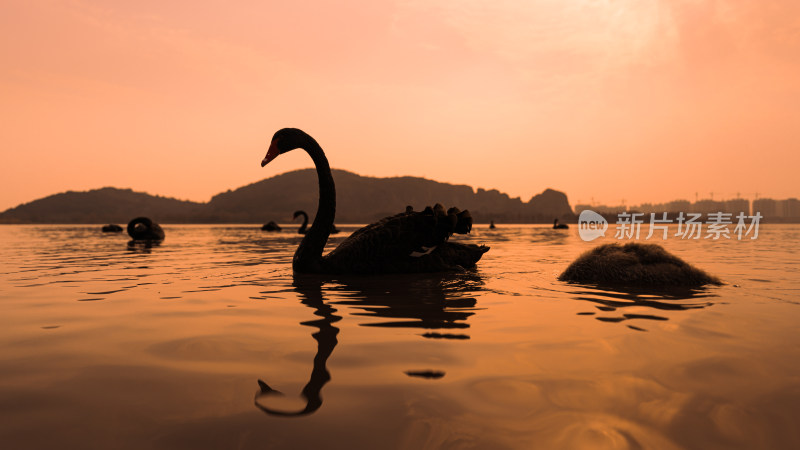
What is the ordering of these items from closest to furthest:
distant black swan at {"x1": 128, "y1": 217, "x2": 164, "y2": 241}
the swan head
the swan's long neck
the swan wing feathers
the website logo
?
the swan wing feathers, the swan's long neck, the swan head, the website logo, distant black swan at {"x1": 128, "y1": 217, "x2": 164, "y2": 241}

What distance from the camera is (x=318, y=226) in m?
8.32

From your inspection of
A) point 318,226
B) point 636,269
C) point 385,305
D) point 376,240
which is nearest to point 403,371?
point 385,305

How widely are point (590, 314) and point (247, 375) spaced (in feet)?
10.7

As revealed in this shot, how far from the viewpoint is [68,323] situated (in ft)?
14.6

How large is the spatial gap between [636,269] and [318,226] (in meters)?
4.96

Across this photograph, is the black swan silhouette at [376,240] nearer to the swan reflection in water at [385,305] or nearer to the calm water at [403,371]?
the swan reflection in water at [385,305]

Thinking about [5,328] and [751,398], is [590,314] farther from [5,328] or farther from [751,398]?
[5,328]

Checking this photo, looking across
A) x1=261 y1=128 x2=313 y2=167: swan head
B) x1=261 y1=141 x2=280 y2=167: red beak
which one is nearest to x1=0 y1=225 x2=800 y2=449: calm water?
x1=261 y1=141 x2=280 y2=167: red beak

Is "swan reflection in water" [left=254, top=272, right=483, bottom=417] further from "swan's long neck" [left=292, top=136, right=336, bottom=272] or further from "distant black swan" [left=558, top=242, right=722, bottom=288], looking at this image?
"distant black swan" [left=558, top=242, right=722, bottom=288]

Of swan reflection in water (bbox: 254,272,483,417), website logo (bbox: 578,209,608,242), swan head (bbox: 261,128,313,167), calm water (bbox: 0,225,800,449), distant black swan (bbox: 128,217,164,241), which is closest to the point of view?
calm water (bbox: 0,225,800,449)

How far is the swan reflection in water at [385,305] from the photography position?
2705mm

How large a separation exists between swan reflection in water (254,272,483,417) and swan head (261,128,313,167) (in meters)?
2.19

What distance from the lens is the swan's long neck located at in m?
8.06

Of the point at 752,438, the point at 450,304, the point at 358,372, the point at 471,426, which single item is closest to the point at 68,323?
the point at 358,372
